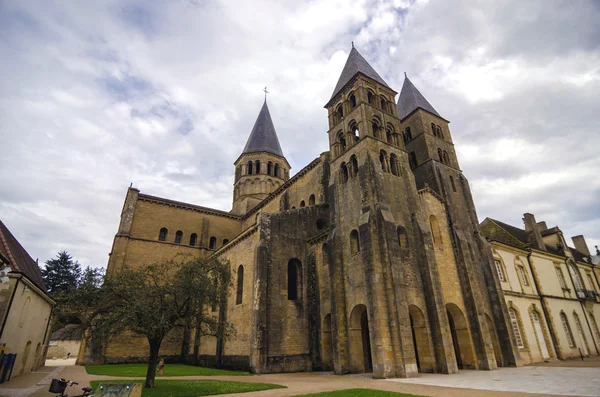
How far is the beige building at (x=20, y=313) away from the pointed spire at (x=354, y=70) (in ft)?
73.9

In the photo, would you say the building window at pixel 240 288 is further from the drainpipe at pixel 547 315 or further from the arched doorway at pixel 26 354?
the drainpipe at pixel 547 315

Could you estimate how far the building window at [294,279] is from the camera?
2139 cm

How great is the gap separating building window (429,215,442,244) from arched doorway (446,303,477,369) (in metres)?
4.04

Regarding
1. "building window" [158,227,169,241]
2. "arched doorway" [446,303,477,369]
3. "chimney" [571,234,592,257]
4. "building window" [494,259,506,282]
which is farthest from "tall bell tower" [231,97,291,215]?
"chimney" [571,234,592,257]

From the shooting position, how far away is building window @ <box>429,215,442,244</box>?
21156mm

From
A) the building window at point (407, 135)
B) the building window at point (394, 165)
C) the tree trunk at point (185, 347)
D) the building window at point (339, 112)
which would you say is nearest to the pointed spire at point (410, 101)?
the building window at point (407, 135)

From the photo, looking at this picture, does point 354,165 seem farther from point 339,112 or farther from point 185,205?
point 185,205

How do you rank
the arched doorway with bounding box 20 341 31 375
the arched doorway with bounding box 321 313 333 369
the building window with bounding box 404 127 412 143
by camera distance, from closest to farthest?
the arched doorway with bounding box 20 341 31 375 < the arched doorway with bounding box 321 313 333 369 < the building window with bounding box 404 127 412 143

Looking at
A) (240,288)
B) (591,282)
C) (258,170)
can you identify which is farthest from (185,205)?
(591,282)

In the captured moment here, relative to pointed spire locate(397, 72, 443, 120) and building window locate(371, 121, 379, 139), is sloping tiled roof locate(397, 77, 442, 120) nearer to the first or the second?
pointed spire locate(397, 72, 443, 120)

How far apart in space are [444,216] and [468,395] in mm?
14660

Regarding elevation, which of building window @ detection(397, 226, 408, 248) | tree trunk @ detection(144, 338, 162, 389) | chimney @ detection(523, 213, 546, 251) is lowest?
tree trunk @ detection(144, 338, 162, 389)

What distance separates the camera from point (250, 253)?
22125 mm

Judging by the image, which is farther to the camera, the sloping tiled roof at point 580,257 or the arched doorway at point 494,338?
the sloping tiled roof at point 580,257
